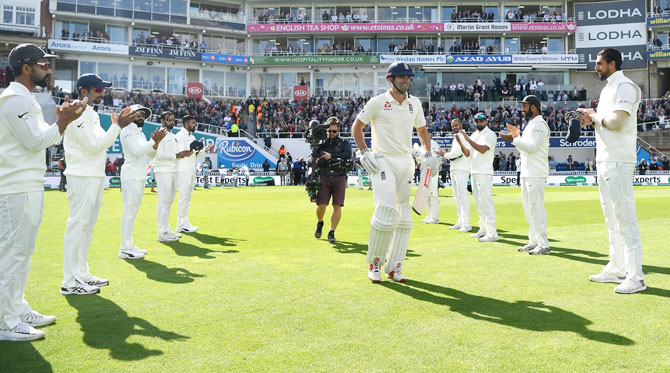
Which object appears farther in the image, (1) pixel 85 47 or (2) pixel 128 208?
(1) pixel 85 47

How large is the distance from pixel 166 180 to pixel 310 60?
43.9 m

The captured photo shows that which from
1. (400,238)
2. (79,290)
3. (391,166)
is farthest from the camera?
(400,238)

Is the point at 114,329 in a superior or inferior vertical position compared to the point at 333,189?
inferior

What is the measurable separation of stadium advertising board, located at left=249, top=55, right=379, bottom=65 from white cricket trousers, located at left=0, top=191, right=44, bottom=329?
49410mm

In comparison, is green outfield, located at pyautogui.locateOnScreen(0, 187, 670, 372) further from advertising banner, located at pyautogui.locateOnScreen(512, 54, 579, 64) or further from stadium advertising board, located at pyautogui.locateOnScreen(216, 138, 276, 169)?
advertising banner, located at pyautogui.locateOnScreen(512, 54, 579, 64)

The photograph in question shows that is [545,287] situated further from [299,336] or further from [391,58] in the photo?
[391,58]

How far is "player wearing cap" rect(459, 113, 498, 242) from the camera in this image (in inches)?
386

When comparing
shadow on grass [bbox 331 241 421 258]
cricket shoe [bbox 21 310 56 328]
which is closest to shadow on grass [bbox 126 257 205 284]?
cricket shoe [bbox 21 310 56 328]

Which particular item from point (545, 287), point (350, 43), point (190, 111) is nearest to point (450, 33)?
point (350, 43)

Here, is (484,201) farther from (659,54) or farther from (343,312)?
(659,54)

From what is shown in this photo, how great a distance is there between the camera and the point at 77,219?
588 cm

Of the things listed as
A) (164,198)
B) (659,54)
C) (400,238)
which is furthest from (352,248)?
(659,54)

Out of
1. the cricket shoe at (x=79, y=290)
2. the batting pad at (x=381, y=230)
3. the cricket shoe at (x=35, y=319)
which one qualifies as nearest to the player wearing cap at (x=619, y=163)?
the batting pad at (x=381, y=230)

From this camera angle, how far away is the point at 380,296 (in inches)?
217
